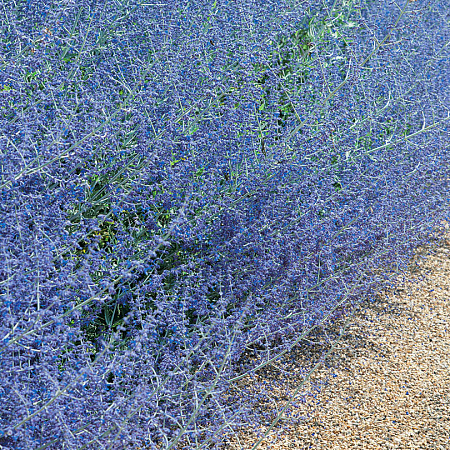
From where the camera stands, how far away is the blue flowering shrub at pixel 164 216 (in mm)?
2160

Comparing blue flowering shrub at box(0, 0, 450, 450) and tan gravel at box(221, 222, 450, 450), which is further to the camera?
tan gravel at box(221, 222, 450, 450)

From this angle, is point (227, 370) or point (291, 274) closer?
point (227, 370)

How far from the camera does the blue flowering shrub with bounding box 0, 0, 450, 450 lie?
2.16 m

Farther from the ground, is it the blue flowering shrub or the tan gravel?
the blue flowering shrub

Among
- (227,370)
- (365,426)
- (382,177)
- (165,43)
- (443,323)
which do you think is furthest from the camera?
(443,323)

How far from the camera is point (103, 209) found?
309 centimetres

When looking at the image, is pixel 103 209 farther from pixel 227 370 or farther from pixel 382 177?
pixel 382 177

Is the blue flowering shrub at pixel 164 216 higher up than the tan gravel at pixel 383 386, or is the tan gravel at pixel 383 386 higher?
the blue flowering shrub at pixel 164 216

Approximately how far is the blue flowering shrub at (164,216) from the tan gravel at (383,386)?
0.20m

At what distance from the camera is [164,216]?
3.15 m

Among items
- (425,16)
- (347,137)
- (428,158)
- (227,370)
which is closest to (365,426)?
(227,370)

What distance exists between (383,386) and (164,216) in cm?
154

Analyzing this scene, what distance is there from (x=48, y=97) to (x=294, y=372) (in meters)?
1.94

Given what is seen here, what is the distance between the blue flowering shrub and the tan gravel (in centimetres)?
20
